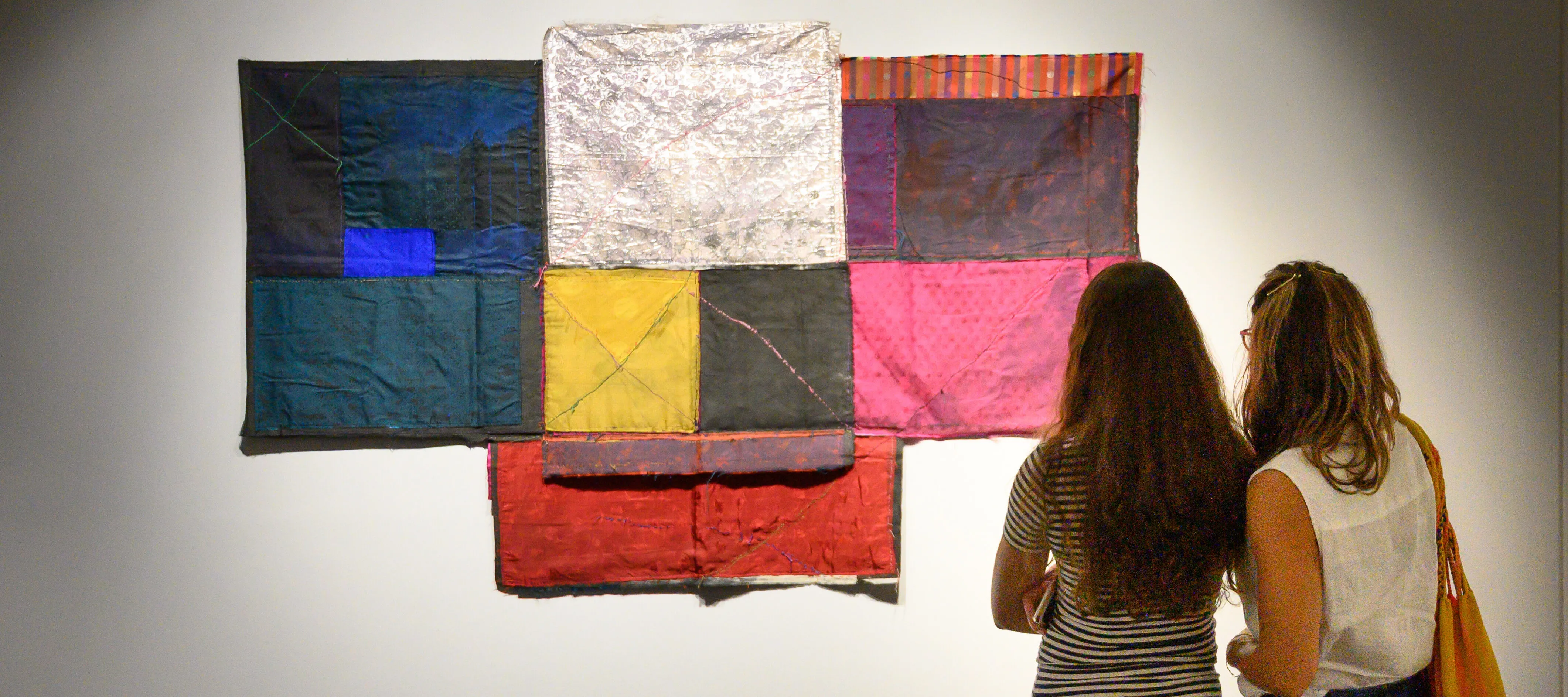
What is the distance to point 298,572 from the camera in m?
1.82

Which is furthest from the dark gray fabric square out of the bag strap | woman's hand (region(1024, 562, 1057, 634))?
the bag strap

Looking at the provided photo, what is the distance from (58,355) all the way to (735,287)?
52.1 inches

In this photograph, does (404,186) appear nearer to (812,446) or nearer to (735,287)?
(735,287)

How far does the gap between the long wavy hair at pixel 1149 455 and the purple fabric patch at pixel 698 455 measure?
0.72m

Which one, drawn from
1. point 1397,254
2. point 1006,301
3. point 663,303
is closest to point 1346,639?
point 1006,301

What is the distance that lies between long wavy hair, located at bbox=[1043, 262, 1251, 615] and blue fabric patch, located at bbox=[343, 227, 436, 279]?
4.11 ft

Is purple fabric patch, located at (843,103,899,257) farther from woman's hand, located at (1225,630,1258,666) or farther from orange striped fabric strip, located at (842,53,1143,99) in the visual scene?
woman's hand, located at (1225,630,1258,666)

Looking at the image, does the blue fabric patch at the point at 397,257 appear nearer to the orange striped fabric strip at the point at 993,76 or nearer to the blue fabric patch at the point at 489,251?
the blue fabric patch at the point at 489,251

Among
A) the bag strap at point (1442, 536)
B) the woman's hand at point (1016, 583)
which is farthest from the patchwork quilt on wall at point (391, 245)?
the bag strap at point (1442, 536)

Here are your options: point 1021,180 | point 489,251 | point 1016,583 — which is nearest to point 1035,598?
point 1016,583

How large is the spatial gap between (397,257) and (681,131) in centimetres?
60

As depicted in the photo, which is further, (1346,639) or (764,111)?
(764,111)

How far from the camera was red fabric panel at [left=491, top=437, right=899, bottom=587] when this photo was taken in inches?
71.1

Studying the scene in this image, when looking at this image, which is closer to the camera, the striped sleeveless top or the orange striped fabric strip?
the striped sleeveless top
